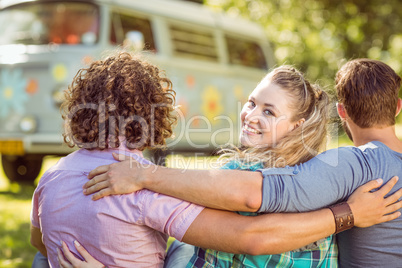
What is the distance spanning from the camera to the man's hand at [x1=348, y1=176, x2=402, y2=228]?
1.90 meters

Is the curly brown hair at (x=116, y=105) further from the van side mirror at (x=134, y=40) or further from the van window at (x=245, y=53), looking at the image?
the van window at (x=245, y=53)

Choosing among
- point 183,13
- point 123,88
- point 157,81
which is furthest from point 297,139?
point 183,13

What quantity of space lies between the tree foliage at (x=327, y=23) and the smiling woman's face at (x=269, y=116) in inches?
524

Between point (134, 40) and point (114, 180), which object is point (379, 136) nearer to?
point (114, 180)

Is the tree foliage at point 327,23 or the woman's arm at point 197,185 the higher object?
the tree foliage at point 327,23

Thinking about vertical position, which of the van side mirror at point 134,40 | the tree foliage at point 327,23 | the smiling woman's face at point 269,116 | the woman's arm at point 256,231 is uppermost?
the tree foliage at point 327,23

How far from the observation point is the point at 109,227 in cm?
179

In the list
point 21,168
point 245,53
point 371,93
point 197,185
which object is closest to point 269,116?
point 371,93

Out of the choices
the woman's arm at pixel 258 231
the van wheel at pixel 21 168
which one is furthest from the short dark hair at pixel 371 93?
the van wheel at pixel 21 168

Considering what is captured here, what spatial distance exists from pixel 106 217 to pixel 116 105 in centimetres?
44

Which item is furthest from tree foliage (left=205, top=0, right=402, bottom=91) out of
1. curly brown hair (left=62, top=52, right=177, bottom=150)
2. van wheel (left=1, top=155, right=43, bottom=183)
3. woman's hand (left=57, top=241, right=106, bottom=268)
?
woman's hand (left=57, top=241, right=106, bottom=268)

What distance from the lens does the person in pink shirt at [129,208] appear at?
1792 millimetres

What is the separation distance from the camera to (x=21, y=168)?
796cm

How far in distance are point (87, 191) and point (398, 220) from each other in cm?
129
